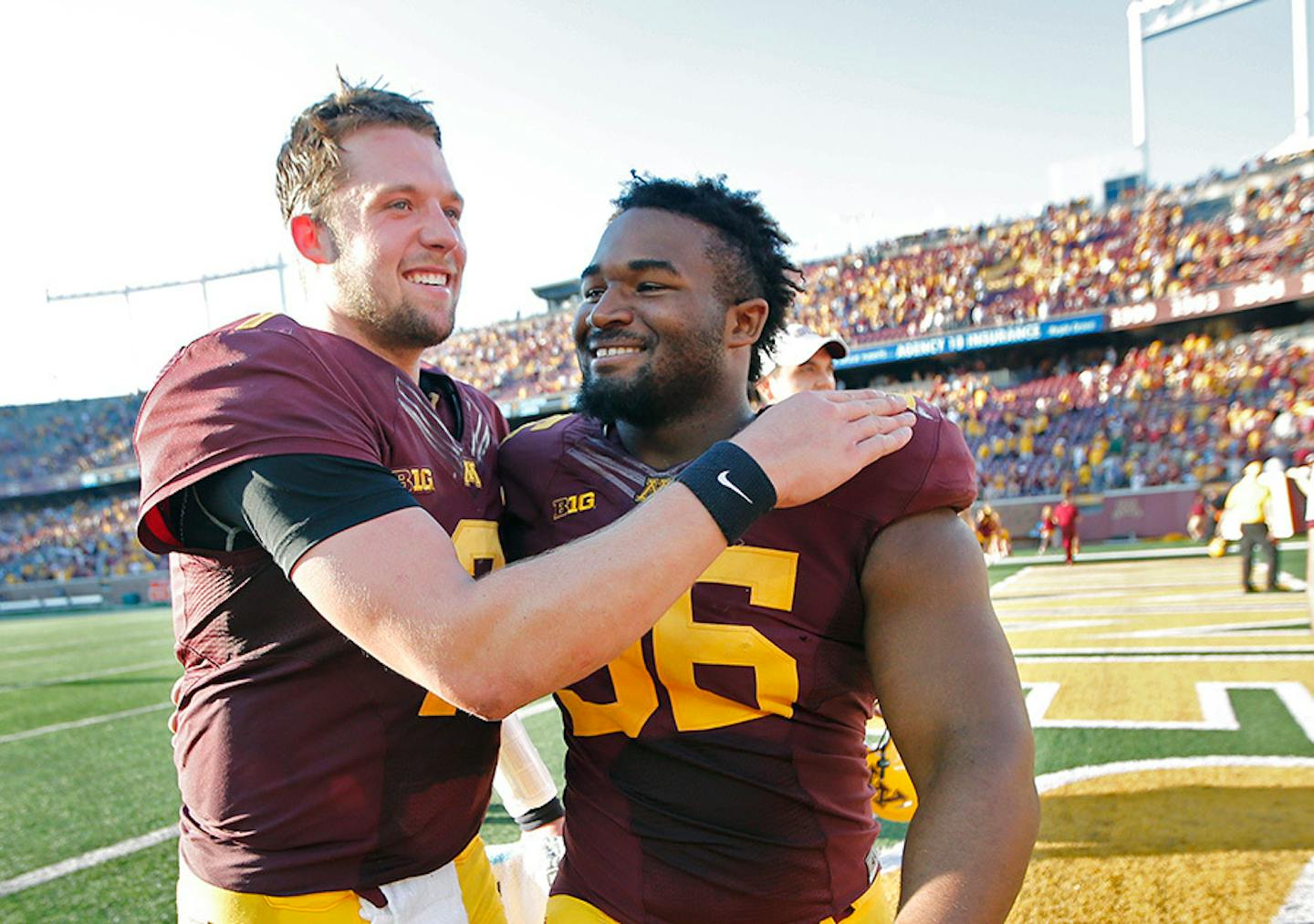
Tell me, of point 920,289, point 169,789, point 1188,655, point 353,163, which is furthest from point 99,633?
point 920,289

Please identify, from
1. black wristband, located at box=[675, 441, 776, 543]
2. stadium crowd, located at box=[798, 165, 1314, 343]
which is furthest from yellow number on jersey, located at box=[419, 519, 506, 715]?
stadium crowd, located at box=[798, 165, 1314, 343]

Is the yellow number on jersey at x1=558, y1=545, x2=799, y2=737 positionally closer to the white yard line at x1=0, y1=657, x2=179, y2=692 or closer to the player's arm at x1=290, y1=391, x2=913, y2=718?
the player's arm at x1=290, y1=391, x2=913, y2=718

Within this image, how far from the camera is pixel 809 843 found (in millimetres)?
1731

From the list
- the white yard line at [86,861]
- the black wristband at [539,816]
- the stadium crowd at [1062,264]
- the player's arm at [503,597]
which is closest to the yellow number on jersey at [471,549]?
the player's arm at [503,597]

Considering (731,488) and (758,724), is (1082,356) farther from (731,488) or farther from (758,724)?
(731,488)

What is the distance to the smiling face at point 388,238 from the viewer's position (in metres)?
1.88

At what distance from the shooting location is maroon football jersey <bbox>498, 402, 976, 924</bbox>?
170 cm

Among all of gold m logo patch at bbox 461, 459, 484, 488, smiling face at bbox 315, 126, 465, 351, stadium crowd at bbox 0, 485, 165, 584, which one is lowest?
stadium crowd at bbox 0, 485, 165, 584

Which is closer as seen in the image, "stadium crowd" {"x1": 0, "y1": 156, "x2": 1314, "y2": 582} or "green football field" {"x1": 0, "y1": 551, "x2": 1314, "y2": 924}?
"green football field" {"x1": 0, "y1": 551, "x2": 1314, "y2": 924}

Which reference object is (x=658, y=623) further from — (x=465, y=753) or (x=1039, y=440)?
(x=1039, y=440)

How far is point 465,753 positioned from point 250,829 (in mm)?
384

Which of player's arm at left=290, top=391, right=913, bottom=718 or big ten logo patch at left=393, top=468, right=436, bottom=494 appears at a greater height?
big ten logo patch at left=393, top=468, right=436, bottom=494

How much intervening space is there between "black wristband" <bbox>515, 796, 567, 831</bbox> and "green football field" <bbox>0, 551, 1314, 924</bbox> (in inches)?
66.4

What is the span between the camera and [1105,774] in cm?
438
